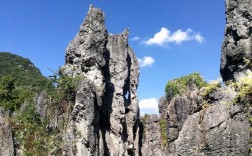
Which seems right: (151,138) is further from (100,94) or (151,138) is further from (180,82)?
(180,82)

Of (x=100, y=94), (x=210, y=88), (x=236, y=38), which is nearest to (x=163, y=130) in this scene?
(x=100, y=94)

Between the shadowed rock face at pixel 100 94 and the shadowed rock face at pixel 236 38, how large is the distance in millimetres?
9261

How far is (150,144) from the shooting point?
134 ft

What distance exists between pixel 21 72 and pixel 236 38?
71.8m

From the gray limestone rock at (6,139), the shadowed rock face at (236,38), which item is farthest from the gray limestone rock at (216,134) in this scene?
the gray limestone rock at (6,139)

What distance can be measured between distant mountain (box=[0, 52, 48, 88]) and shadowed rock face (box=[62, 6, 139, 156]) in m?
17.5

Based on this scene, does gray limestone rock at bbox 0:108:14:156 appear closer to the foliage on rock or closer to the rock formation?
the rock formation

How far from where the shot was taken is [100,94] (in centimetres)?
2606

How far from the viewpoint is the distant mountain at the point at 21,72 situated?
Answer: 70125mm

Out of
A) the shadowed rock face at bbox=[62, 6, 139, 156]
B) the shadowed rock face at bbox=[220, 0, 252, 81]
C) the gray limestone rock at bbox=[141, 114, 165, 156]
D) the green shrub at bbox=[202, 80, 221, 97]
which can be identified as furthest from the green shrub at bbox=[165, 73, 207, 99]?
the green shrub at bbox=[202, 80, 221, 97]

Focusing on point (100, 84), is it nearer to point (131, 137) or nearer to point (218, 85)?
point (131, 137)

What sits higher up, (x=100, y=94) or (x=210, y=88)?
(x=100, y=94)

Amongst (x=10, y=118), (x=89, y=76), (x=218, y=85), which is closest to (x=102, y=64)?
(x=89, y=76)

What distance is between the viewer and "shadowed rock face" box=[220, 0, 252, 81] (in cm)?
2025
